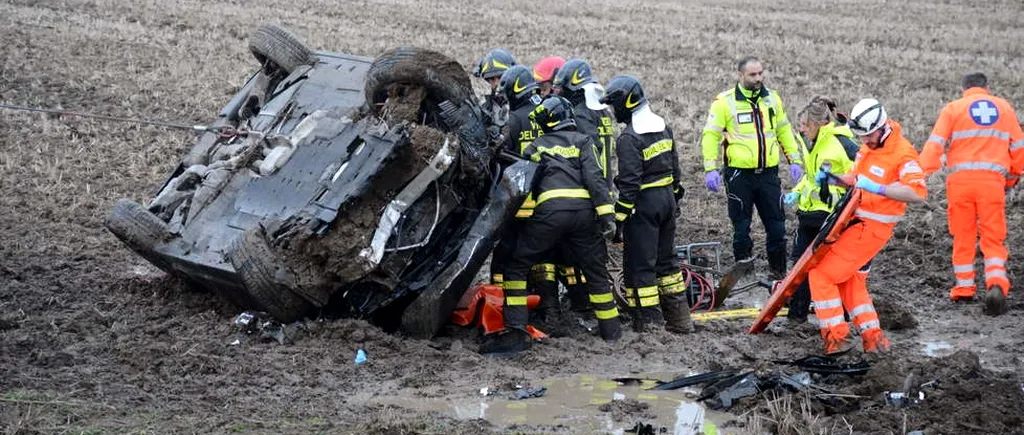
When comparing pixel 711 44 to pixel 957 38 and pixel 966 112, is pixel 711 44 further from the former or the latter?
pixel 966 112

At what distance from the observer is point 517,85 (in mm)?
8586

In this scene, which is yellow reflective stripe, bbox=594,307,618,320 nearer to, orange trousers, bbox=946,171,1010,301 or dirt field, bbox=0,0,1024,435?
dirt field, bbox=0,0,1024,435

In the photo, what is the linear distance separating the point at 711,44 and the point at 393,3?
22.7 ft

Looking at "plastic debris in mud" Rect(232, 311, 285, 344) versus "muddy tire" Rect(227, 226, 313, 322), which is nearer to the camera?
"muddy tire" Rect(227, 226, 313, 322)

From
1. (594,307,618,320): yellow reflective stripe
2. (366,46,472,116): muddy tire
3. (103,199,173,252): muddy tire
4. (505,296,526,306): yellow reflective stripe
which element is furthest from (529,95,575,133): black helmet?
(103,199,173,252): muddy tire

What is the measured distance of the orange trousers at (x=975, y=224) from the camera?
8.57 metres

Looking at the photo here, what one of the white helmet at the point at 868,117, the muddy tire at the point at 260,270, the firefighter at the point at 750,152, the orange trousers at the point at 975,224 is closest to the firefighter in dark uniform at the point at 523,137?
the firefighter at the point at 750,152

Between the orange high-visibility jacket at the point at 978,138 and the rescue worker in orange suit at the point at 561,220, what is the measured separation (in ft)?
8.58

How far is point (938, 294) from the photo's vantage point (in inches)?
359

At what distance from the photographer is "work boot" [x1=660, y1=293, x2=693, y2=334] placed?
8.24m

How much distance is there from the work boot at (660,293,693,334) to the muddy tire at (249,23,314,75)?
128 inches

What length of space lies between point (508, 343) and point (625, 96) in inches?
72.7

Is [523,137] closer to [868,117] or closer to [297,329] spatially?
[297,329]

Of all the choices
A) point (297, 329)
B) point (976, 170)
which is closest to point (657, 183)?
point (976, 170)
